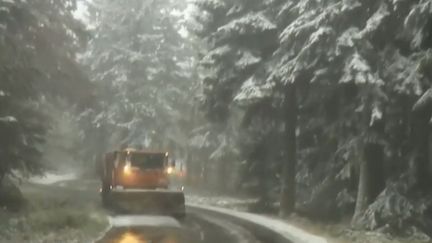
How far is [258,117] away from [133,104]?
18261mm

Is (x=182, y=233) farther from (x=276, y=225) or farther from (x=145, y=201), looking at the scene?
(x=145, y=201)

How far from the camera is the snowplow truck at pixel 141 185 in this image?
25.6 m

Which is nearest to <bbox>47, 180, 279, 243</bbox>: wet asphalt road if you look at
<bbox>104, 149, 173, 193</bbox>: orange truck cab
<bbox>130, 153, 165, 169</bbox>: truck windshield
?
<bbox>104, 149, 173, 193</bbox>: orange truck cab

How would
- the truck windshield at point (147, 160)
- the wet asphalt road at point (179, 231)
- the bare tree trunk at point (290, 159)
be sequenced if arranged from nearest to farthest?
the wet asphalt road at point (179, 231) < the truck windshield at point (147, 160) < the bare tree trunk at point (290, 159)

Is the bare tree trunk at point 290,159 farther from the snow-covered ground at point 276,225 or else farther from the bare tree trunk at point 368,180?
the bare tree trunk at point 368,180

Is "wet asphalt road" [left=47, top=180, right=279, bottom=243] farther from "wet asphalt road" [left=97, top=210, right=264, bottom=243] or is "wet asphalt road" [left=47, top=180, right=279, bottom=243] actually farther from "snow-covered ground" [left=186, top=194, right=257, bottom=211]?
"snow-covered ground" [left=186, top=194, right=257, bottom=211]

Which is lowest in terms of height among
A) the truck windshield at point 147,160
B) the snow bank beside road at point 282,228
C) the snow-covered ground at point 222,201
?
the snow bank beside road at point 282,228

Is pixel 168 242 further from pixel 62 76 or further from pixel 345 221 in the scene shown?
pixel 62 76

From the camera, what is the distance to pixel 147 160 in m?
27.8

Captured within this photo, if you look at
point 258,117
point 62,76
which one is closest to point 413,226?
point 258,117

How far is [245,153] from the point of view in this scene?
106 feet

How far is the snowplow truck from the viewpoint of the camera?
25.6 meters

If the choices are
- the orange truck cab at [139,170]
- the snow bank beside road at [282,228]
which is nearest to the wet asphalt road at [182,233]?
the snow bank beside road at [282,228]

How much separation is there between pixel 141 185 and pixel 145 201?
1804mm
